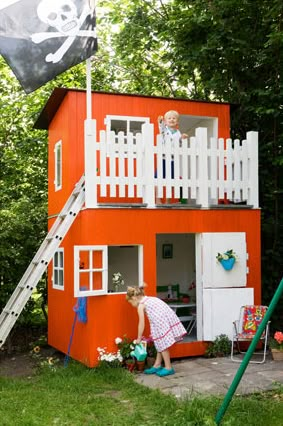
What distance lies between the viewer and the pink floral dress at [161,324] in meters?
7.91

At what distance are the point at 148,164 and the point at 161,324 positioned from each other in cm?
276

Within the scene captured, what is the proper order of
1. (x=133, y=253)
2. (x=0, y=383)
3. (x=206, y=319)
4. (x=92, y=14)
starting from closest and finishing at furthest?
1. (x=0, y=383)
2. (x=92, y=14)
3. (x=206, y=319)
4. (x=133, y=253)

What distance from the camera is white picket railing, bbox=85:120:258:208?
8.53m

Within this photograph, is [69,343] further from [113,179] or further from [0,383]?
[113,179]

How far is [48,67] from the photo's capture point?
25.4ft

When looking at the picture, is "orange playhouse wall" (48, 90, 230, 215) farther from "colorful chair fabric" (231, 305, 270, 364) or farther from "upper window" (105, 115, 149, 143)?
"colorful chair fabric" (231, 305, 270, 364)

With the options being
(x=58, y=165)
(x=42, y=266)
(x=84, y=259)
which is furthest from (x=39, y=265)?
(x=58, y=165)

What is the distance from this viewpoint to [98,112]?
9789 millimetres

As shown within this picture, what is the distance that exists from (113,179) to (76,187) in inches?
38.4

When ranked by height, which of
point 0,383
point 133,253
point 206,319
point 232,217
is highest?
point 232,217

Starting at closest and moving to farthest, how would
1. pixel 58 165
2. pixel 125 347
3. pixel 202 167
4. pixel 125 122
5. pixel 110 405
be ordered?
pixel 110 405 < pixel 125 347 < pixel 202 167 < pixel 125 122 < pixel 58 165

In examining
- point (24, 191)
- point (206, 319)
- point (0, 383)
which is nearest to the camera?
point (0, 383)

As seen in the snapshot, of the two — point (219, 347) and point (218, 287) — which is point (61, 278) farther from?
point (219, 347)

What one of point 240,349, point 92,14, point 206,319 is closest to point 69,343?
point 206,319
